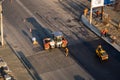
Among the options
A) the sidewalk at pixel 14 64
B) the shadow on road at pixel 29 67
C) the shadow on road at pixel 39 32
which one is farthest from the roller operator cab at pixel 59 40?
the sidewalk at pixel 14 64

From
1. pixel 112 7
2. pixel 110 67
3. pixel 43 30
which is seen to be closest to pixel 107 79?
pixel 110 67

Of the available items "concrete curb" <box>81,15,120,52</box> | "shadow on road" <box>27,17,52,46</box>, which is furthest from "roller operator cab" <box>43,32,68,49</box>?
"concrete curb" <box>81,15,120,52</box>

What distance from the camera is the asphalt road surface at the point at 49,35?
42469mm

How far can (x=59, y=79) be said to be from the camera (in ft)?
134

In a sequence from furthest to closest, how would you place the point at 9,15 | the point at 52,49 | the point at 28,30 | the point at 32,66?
the point at 9,15, the point at 28,30, the point at 52,49, the point at 32,66

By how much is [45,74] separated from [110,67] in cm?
868

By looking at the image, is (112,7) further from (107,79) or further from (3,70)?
(3,70)

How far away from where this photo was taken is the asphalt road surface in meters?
42.5

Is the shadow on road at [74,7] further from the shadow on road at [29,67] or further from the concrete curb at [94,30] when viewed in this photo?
the shadow on road at [29,67]

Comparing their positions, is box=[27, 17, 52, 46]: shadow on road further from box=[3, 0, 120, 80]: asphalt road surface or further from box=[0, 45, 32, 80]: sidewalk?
box=[0, 45, 32, 80]: sidewalk

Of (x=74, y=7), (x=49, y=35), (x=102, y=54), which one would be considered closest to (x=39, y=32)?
(x=49, y=35)

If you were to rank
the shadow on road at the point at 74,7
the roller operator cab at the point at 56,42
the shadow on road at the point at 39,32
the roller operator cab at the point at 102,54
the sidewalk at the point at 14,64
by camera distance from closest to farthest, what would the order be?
1. the sidewalk at the point at 14,64
2. the roller operator cab at the point at 102,54
3. the roller operator cab at the point at 56,42
4. the shadow on road at the point at 39,32
5. the shadow on road at the point at 74,7

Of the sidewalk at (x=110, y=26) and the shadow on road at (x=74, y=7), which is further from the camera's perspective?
the shadow on road at (x=74, y=7)

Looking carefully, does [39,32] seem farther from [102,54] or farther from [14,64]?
[102,54]
